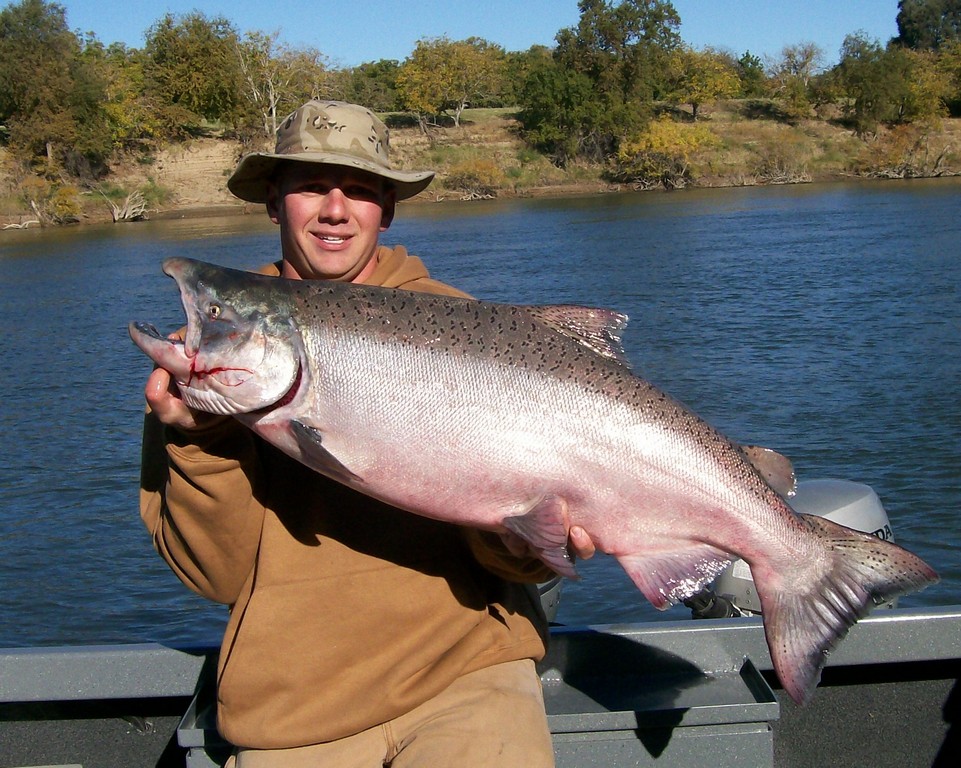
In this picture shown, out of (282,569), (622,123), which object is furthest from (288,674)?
(622,123)

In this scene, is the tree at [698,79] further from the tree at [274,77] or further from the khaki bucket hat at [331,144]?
the khaki bucket hat at [331,144]

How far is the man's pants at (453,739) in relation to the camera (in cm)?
255

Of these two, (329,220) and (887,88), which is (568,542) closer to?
(329,220)

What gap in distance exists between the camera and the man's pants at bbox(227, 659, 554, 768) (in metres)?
2.55

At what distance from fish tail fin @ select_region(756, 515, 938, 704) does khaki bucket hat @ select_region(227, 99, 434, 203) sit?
157 cm

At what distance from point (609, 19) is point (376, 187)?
72364 millimetres

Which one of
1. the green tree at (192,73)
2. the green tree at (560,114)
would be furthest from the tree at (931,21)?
the green tree at (192,73)

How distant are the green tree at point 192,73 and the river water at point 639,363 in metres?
31.4

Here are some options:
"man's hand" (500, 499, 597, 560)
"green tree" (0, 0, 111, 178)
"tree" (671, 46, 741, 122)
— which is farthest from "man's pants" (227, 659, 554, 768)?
"tree" (671, 46, 741, 122)

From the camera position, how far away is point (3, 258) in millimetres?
32094

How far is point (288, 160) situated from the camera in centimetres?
297

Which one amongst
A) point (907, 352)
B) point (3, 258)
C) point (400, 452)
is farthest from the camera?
point (3, 258)

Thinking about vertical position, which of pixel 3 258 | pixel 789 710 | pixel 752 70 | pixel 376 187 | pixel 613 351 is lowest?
pixel 3 258

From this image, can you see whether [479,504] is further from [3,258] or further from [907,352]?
[3,258]
